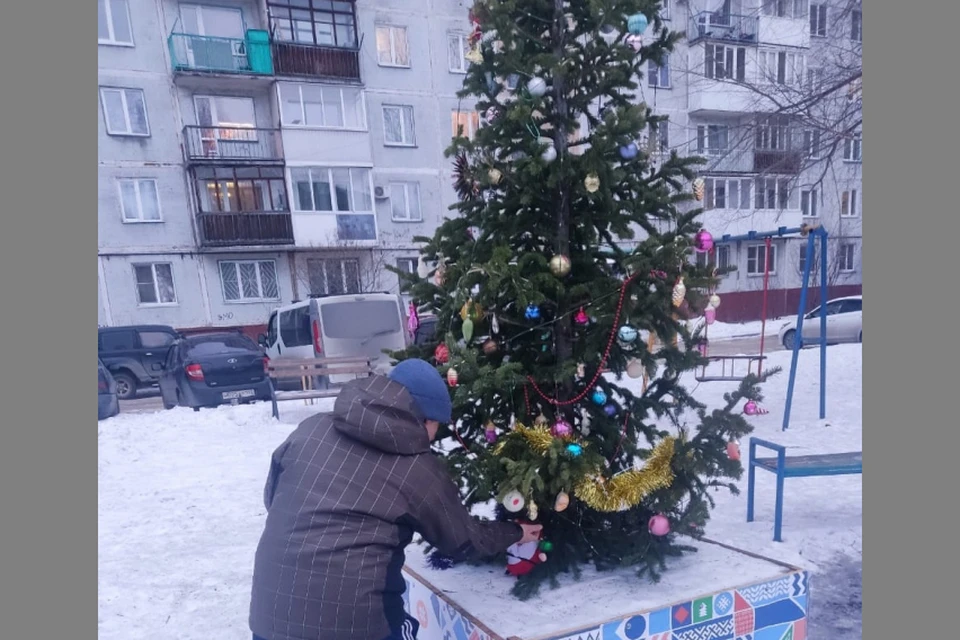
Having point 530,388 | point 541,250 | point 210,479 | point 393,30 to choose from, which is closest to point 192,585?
point 210,479

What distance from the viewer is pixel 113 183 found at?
52.4ft

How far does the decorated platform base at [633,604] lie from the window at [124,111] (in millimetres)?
17737

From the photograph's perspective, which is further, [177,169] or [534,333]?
[177,169]

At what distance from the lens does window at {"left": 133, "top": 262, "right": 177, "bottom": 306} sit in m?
16.5

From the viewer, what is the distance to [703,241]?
8.17ft

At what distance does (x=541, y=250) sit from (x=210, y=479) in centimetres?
490

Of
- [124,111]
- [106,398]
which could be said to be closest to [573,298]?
[106,398]

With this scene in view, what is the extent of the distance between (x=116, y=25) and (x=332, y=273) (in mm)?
8867

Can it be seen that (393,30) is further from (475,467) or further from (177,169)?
(475,467)

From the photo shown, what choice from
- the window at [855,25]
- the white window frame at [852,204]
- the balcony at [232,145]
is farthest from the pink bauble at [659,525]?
the white window frame at [852,204]

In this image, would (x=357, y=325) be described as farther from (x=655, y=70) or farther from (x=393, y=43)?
(x=393, y=43)

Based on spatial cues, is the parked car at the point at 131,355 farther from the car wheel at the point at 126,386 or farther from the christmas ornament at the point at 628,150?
the christmas ornament at the point at 628,150

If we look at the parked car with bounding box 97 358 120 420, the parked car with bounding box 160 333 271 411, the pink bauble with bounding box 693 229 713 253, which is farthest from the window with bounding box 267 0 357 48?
the pink bauble with bounding box 693 229 713 253

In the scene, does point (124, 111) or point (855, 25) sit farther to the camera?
point (124, 111)
